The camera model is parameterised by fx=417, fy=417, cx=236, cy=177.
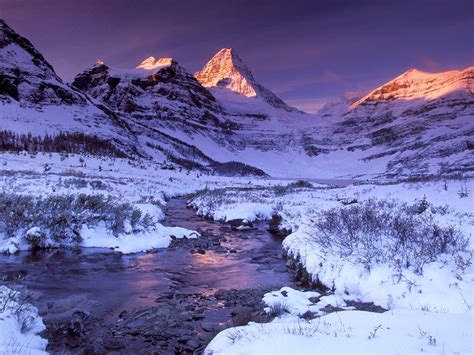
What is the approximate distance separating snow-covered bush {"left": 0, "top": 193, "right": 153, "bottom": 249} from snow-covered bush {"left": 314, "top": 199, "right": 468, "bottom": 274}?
864 centimetres

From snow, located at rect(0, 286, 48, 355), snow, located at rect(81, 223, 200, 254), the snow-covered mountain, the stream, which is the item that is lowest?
the stream

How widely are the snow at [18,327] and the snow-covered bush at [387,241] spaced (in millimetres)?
7396

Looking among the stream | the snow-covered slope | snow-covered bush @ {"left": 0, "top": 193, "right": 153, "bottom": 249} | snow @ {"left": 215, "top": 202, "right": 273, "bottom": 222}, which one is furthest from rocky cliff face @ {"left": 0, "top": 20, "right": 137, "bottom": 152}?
the stream

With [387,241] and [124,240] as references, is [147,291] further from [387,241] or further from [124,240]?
[387,241]

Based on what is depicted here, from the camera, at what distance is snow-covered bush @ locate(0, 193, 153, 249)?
15.5m

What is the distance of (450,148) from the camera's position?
196 metres

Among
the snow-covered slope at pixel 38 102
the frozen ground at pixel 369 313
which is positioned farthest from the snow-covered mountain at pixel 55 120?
the frozen ground at pixel 369 313

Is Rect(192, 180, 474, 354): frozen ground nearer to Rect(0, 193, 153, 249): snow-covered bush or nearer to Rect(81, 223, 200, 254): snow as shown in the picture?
Rect(81, 223, 200, 254): snow

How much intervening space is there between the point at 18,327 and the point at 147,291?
4.50 metres

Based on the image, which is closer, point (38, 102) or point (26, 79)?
point (38, 102)

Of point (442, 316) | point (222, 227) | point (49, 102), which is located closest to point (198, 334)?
point (442, 316)

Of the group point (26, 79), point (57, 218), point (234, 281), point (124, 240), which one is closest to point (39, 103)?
point (26, 79)

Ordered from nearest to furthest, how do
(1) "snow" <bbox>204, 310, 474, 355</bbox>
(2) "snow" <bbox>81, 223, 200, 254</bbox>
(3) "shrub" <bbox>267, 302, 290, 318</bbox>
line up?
(1) "snow" <bbox>204, 310, 474, 355</bbox> < (3) "shrub" <bbox>267, 302, 290, 318</bbox> < (2) "snow" <bbox>81, 223, 200, 254</bbox>

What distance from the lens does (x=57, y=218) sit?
53.9 ft
